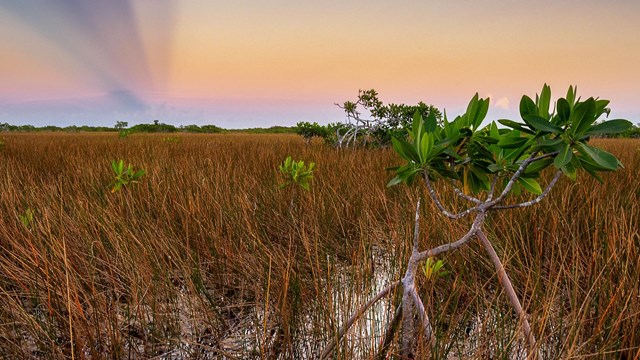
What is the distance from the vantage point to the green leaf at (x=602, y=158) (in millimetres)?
790

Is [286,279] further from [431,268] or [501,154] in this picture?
[501,154]

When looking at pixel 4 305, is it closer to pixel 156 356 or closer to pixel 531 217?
pixel 156 356

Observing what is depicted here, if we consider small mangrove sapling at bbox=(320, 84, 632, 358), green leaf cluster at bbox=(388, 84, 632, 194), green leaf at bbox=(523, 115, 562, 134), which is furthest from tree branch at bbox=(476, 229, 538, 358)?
green leaf at bbox=(523, 115, 562, 134)

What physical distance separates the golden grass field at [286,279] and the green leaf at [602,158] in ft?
1.58

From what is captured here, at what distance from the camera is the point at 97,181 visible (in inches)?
148

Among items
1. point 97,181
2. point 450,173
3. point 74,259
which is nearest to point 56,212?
point 74,259

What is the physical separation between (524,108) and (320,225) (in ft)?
6.07

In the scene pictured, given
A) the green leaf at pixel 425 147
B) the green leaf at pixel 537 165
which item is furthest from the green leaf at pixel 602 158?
the green leaf at pixel 425 147

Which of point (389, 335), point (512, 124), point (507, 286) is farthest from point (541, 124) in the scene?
point (389, 335)

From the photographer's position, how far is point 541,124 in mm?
841

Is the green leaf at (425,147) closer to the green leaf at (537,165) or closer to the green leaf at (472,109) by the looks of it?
the green leaf at (472,109)

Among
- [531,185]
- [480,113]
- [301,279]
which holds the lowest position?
[301,279]

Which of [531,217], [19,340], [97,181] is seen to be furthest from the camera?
[97,181]

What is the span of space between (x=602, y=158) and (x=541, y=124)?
6.2 inches
